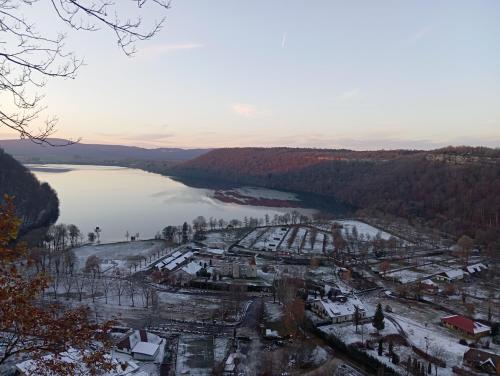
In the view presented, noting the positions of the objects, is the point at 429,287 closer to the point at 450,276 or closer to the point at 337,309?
the point at 450,276

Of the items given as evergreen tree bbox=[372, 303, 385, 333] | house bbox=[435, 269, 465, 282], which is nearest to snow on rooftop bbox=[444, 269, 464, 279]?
house bbox=[435, 269, 465, 282]

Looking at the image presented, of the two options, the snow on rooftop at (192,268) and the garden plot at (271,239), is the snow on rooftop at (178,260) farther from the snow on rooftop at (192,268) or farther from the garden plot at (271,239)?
the garden plot at (271,239)

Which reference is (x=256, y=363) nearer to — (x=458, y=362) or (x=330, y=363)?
(x=330, y=363)

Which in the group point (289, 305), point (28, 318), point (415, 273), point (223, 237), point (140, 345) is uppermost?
point (28, 318)

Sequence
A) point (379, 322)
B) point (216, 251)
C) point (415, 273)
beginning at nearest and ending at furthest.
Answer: point (379, 322), point (415, 273), point (216, 251)

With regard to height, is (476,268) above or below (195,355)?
below

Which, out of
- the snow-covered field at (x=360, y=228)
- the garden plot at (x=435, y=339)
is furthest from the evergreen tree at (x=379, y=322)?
the snow-covered field at (x=360, y=228)

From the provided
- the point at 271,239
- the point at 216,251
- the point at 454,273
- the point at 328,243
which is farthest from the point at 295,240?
the point at 454,273
